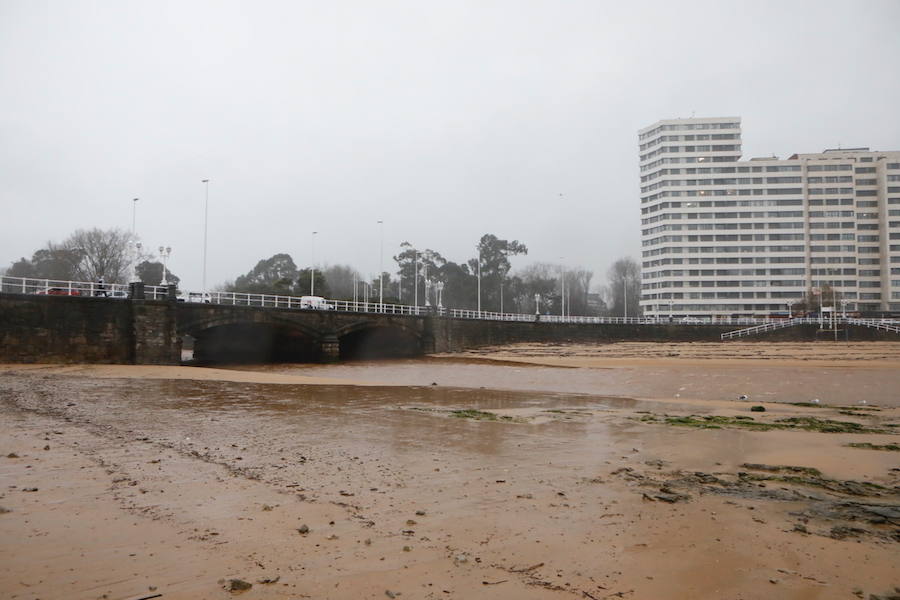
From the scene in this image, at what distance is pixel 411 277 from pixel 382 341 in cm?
4996

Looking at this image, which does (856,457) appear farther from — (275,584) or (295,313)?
(295,313)

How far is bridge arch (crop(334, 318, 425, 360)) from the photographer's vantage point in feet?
190

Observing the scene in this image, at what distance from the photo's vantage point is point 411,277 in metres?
117

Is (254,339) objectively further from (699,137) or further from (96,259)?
(699,137)

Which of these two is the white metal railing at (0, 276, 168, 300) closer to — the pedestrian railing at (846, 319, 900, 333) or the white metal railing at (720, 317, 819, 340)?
the white metal railing at (720, 317, 819, 340)

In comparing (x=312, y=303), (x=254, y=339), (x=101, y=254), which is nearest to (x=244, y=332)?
(x=254, y=339)

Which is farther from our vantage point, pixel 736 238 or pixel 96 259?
pixel 736 238

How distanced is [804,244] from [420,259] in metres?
84.3

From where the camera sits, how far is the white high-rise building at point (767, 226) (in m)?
118

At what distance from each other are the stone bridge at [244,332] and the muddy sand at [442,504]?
1914cm

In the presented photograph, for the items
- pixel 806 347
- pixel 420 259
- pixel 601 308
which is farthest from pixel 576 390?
pixel 601 308

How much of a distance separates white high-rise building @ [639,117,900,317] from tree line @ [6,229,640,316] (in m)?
18.8

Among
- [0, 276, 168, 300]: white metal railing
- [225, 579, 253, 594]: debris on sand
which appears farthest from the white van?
[225, 579, 253, 594]: debris on sand

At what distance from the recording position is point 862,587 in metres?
4.43
